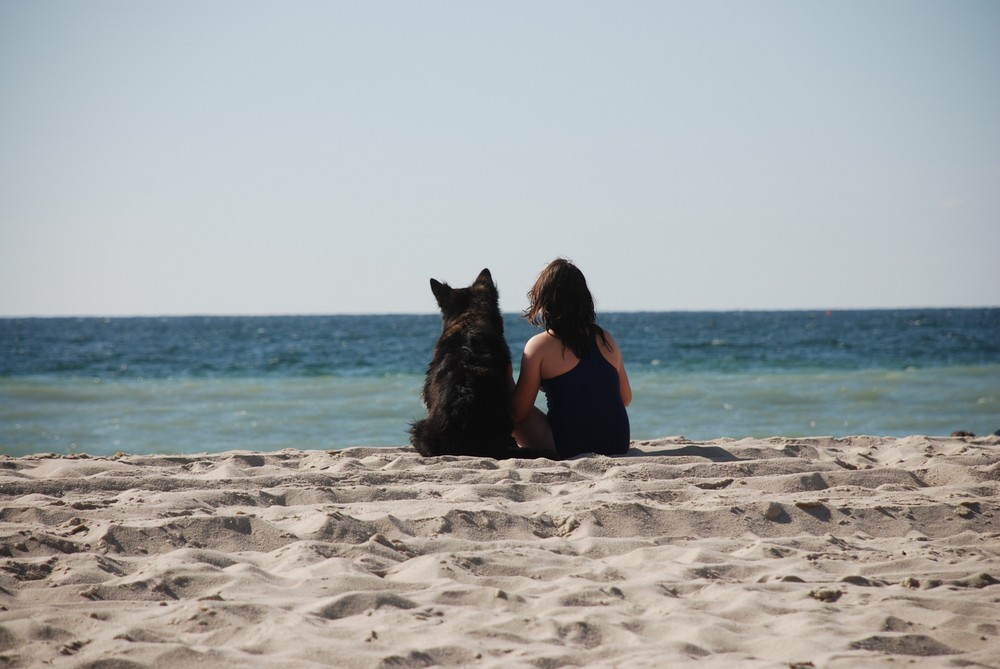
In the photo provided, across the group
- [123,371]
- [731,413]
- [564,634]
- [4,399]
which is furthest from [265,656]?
[123,371]

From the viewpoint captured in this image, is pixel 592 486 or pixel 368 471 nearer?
pixel 592 486

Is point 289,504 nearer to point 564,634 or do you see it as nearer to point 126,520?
point 126,520

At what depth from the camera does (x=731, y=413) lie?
1108 cm

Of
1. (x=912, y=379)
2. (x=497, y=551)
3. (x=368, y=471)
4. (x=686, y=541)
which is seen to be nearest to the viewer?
(x=497, y=551)

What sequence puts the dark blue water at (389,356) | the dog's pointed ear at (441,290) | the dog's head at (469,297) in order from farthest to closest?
the dark blue water at (389,356), the dog's pointed ear at (441,290), the dog's head at (469,297)

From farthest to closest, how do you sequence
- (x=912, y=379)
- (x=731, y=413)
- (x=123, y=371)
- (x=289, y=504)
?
(x=123, y=371) → (x=912, y=379) → (x=731, y=413) → (x=289, y=504)

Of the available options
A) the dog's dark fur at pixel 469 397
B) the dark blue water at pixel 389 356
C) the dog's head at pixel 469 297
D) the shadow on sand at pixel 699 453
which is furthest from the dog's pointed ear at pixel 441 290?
the dark blue water at pixel 389 356

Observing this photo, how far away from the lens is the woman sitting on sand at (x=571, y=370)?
4.93 m

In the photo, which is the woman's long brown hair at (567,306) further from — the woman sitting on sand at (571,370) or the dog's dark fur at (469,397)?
the dog's dark fur at (469,397)

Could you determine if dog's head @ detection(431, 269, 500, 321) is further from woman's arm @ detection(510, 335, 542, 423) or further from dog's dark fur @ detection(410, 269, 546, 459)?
woman's arm @ detection(510, 335, 542, 423)

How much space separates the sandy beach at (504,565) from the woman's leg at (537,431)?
570 millimetres

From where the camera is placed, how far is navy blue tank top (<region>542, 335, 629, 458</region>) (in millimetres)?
4961

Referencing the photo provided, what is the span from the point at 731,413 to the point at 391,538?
28.3ft

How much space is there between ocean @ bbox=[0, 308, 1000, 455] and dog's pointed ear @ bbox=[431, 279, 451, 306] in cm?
344
